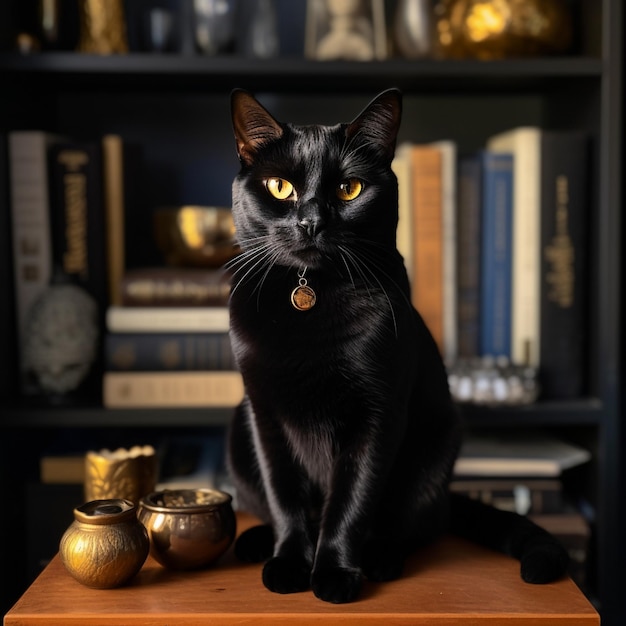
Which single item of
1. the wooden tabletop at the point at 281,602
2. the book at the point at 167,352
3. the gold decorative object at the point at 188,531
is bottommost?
the wooden tabletop at the point at 281,602

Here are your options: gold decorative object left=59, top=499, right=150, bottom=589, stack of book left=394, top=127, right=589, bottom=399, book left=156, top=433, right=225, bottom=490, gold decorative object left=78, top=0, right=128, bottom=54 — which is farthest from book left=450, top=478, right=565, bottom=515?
gold decorative object left=78, top=0, right=128, bottom=54

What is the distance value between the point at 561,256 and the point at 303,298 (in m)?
0.61

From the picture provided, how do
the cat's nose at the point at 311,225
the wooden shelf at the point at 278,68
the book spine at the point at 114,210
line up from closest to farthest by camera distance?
the cat's nose at the point at 311,225, the wooden shelf at the point at 278,68, the book spine at the point at 114,210

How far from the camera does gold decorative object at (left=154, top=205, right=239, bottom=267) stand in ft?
4.05

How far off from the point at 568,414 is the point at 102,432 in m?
0.79

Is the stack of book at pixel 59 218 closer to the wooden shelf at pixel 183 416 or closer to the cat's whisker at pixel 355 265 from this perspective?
the wooden shelf at pixel 183 416

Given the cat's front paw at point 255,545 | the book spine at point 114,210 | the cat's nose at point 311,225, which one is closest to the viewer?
the cat's nose at point 311,225

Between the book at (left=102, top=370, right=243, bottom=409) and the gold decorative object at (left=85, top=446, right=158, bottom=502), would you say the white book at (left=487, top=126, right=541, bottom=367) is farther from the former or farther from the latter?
the gold decorative object at (left=85, top=446, right=158, bottom=502)

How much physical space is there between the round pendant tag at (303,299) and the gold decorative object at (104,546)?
0.76 ft

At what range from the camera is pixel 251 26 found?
1226 mm

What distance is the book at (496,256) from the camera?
4.05 feet

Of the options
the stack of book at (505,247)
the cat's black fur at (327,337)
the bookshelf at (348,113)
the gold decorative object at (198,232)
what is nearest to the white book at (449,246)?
the stack of book at (505,247)

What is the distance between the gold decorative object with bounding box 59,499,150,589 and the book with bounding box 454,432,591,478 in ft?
1.99

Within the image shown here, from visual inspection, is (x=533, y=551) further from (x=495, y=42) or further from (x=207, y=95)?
(x=207, y=95)
